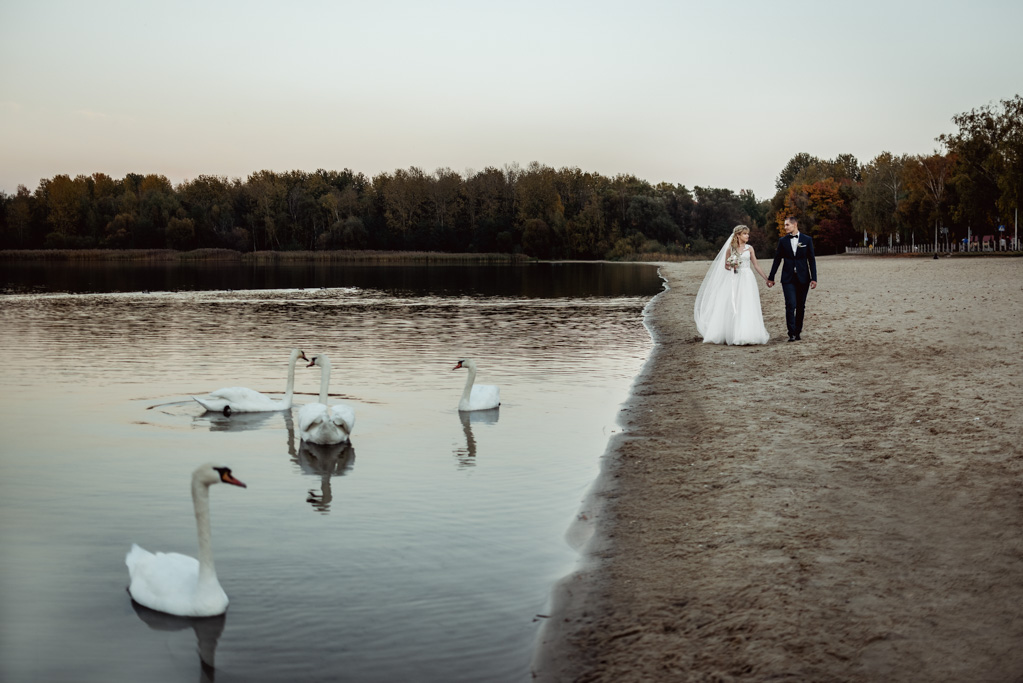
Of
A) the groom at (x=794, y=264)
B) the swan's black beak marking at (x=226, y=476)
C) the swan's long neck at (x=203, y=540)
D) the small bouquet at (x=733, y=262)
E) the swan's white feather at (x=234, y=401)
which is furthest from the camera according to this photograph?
the small bouquet at (x=733, y=262)

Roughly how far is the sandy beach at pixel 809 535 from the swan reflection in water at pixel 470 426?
70.0 inches

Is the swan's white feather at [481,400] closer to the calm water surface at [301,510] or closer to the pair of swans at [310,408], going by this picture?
the calm water surface at [301,510]

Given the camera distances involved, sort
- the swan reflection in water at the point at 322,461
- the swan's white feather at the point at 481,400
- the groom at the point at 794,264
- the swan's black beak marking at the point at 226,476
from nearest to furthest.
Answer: the swan's black beak marking at the point at 226,476 → the swan reflection in water at the point at 322,461 → the swan's white feather at the point at 481,400 → the groom at the point at 794,264

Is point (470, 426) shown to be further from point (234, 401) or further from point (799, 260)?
point (799, 260)

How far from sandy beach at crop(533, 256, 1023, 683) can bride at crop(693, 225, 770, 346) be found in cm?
490

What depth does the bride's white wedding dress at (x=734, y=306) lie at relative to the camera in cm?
1898

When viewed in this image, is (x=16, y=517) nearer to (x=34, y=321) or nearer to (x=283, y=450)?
(x=283, y=450)

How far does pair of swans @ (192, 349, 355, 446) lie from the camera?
36.3 feet

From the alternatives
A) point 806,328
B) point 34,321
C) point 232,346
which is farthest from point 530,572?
point 34,321

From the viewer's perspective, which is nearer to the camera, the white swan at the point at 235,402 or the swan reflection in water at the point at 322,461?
the swan reflection in water at the point at 322,461

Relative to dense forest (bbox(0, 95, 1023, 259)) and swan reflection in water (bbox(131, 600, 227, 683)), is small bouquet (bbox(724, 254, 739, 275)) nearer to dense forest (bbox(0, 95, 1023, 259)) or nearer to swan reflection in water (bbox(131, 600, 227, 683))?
swan reflection in water (bbox(131, 600, 227, 683))

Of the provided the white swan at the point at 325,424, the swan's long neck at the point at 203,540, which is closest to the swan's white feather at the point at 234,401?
the white swan at the point at 325,424

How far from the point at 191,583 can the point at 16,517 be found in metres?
3.28

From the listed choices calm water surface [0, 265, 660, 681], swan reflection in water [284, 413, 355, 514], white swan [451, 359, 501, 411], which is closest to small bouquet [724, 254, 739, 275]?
calm water surface [0, 265, 660, 681]
